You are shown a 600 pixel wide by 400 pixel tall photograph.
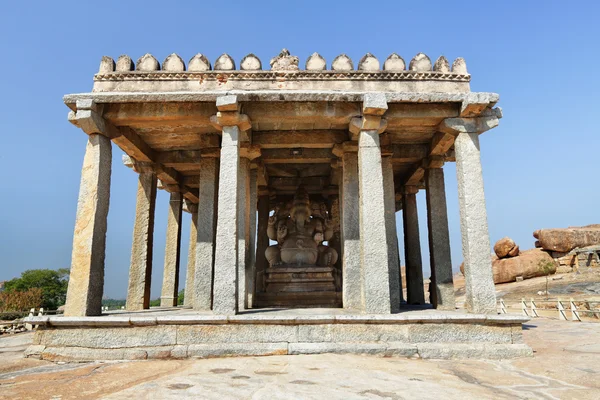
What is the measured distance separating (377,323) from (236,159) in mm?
4391

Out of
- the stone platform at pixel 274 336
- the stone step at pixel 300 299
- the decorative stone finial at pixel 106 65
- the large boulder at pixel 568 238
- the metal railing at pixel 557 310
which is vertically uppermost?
the decorative stone finial at pixel 106 65

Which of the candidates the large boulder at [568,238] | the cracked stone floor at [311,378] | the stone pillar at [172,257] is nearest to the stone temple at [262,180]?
→ the cracked stone floor at [311,378]

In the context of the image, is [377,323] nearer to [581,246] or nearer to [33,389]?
A: [33,389]

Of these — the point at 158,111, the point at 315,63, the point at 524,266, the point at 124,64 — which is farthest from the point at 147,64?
the point at 524,266

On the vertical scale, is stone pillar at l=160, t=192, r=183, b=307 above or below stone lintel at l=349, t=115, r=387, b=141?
below

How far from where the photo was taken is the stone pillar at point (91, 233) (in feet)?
26.1

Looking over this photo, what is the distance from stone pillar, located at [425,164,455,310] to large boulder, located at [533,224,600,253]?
28166 mm

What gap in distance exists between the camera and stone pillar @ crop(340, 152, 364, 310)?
9.38 metres

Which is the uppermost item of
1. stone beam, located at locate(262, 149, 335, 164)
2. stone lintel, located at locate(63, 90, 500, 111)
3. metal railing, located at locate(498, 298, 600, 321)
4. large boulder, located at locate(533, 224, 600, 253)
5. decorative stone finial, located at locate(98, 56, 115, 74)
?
decorative stone finial, located at locate(98, 56, 115, 74)

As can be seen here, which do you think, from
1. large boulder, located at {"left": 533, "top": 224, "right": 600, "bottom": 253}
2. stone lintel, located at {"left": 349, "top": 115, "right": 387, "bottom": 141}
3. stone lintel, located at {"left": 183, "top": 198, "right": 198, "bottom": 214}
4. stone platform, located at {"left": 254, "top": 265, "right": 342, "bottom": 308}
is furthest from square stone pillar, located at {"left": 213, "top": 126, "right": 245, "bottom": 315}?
large boulder, located at {"left": 533, "top": 224, "right": 600, "bottom": 253}

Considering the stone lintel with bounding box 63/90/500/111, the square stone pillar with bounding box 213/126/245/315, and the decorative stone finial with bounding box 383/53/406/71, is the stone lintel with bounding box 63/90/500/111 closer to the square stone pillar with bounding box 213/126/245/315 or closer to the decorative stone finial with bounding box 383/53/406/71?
the square stone pillar with bounding box 213/126/245/315

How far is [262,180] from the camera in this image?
1296cm

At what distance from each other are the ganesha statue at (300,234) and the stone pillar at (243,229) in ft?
9.42

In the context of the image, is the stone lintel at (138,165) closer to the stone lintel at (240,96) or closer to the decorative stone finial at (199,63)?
the stone lintel at (240,96)
